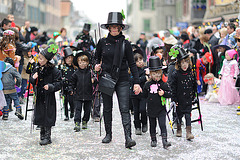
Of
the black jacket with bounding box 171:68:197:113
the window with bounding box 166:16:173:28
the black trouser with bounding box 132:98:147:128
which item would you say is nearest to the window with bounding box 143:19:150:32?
the window with bounding box 166:16:173:28

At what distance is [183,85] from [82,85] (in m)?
2.17

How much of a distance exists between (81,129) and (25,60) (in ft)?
14.9

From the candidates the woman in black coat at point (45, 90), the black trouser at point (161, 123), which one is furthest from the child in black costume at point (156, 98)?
the woman in black coat at point (45, 90)

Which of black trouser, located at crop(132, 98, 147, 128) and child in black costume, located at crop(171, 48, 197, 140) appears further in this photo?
black trouser, located at crop(132, 98, 147, 128)

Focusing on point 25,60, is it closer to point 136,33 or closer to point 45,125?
point 45,125

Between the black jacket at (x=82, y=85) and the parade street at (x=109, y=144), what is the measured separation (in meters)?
0.69

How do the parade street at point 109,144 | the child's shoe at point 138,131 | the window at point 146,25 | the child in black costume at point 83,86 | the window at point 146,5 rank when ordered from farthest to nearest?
the window at point 146,25
the window at point 146,5
the child in black costume at point 83,86
the child's shoe at point 138,131
the parade street at point 109,144

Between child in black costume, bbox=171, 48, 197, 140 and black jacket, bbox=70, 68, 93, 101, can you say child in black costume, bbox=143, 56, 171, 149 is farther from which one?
black jacket, bbox=70, 68, 93, 101

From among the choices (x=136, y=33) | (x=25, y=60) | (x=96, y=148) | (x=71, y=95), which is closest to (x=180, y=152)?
(x=96, y=148)

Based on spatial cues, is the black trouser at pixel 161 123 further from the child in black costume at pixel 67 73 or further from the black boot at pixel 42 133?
the child in black costume at pixel 67 73

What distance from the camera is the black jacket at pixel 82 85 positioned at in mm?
6934

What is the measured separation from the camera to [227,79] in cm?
970

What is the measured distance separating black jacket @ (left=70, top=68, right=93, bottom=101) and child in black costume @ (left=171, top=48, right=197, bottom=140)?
6.04 ft

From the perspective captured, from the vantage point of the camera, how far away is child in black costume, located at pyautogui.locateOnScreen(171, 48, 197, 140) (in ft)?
20.0
